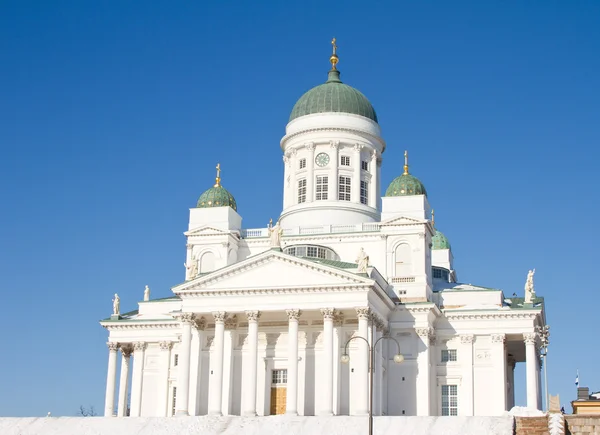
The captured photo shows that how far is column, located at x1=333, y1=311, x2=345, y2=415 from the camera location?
2338 inches

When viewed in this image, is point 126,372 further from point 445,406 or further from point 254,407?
point 445,406

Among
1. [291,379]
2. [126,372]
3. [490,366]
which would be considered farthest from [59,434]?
[490,366]

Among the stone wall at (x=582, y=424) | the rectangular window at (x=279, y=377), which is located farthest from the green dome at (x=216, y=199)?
the stone wall at (x=582, y=424)

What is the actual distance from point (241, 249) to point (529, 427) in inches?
1202

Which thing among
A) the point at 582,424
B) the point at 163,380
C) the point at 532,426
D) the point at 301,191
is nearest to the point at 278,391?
the point at 163,380

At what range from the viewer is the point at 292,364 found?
59656 millimetres

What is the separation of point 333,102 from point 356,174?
20.1ft

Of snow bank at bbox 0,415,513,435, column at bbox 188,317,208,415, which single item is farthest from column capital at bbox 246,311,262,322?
snow bank at bbox 0,415,513,435

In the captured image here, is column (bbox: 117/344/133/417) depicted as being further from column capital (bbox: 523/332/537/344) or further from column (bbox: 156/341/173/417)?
column capital (bbox: 523/332/537/344)

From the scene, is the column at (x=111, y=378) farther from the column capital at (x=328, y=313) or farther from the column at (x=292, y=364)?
the column capital at (x=328, y=313)

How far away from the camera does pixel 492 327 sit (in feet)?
220

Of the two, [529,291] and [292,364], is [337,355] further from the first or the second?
[529,291]

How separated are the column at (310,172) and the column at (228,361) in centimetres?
1505

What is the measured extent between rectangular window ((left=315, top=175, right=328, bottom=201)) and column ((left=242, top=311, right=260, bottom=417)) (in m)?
16.4
